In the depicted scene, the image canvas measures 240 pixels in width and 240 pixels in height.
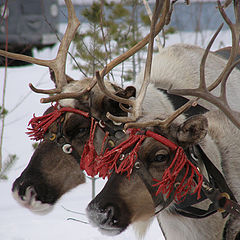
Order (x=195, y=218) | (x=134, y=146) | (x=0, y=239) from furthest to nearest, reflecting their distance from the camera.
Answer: (x=0, y=239) < (x=195, y=218) < (x=134, y=146)

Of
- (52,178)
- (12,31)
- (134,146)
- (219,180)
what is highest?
(134,146)

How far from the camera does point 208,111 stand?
264cm

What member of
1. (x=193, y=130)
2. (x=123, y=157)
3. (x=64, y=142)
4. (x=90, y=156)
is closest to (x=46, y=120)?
(x=64, y=142)

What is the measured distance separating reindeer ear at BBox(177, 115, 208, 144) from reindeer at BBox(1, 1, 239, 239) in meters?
0.50

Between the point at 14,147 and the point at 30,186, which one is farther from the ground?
the point at 30,186

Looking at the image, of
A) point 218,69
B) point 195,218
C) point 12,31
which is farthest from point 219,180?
point 12,31

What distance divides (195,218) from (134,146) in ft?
1.71

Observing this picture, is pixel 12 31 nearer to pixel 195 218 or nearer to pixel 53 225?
pixel 53 225

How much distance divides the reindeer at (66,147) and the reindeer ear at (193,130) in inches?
19.6

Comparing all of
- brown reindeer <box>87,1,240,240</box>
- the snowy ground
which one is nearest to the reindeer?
the snowy ground

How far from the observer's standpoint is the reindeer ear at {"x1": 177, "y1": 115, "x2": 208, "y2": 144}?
2.09 meters

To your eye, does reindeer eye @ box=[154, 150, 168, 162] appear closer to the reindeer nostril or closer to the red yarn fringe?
the reindeer nostril

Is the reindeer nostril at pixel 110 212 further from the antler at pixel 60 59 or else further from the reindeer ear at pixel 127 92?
the antler at pixel 60 59

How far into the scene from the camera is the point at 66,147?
8.83 feet
